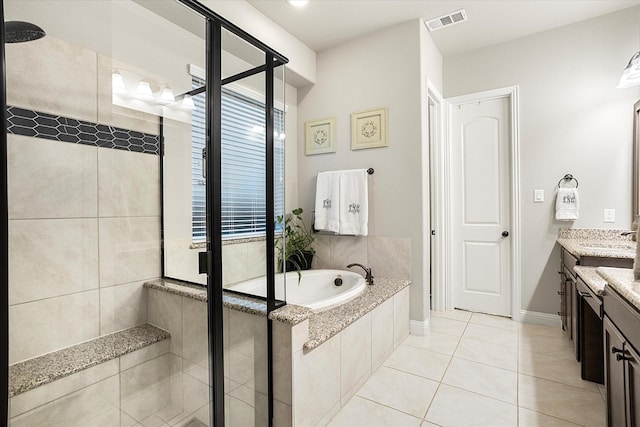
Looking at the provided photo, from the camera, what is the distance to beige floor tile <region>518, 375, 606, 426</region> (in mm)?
1670

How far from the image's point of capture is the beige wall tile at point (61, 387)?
110 centimetres

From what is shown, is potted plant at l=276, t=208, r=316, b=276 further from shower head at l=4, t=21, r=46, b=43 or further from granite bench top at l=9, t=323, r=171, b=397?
shower head at l=4, t=21, r=46, b=43

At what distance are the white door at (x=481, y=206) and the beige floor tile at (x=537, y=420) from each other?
163cm

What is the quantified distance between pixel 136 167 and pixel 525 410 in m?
2.41

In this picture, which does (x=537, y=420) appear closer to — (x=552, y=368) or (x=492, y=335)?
(x=552, y=368)

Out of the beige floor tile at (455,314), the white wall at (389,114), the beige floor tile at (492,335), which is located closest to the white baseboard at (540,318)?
the beige floor tile at (492,335)

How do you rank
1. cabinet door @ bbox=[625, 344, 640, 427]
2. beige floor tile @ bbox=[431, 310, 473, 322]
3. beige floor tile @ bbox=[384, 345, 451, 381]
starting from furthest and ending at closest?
beige floor tile @ bbox=[431, 310, 473, 322], beige floor tile @ bbox=[384, 345, 451, 381], cabinet door @ bbox=[625, 344, 640, 427]

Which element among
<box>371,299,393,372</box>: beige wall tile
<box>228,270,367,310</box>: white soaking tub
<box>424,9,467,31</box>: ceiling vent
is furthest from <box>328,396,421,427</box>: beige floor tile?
<box>424,9,467,31</box>: ceiling vent

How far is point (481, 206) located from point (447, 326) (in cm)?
125

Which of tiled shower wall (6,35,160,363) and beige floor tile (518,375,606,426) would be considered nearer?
tiled shower wall (6,35,160,363)

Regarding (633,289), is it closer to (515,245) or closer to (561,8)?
Result: (515,245)

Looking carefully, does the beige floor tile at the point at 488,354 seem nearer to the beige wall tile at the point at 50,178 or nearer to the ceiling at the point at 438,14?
the beige wall tile at the point at 50,178

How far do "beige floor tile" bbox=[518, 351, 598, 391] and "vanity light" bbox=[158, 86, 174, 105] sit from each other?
8.77ft

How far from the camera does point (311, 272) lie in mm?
2979
